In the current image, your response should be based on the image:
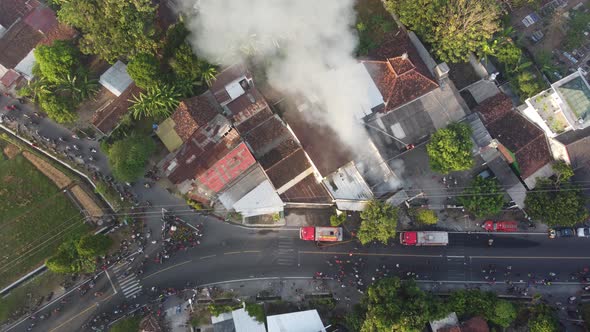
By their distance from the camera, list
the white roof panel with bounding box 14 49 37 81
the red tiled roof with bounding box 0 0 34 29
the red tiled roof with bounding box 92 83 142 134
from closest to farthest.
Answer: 1. the red tiled roof with bounding box 92 83 142 134
2. the white roof panel with bounding box 14 49 37 81
3. the red tiled roof with bounding box 0 0 34 29

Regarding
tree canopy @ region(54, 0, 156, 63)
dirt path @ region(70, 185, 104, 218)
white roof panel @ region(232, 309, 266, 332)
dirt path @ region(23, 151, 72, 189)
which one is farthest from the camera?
dirt path @ region(23, 151, 72, 189)

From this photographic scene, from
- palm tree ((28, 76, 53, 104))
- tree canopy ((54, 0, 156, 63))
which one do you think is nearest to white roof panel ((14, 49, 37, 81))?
palm tree ((28, 76, 53, 104))

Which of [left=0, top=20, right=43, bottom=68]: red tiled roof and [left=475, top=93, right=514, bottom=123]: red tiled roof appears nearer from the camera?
[left=475, top=93, right=514, bottom=123]: red tiled roof

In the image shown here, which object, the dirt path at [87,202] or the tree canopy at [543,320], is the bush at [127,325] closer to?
the dirt path at [87,202]

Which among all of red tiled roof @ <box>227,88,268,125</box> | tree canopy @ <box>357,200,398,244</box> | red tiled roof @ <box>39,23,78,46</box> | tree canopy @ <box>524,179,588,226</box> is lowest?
tree canopy @ <box>524,179,588,226</box>

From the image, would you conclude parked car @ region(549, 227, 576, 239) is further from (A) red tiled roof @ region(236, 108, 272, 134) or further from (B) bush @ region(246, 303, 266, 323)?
(A) red tiled roof @ region(236, 108, 272, 134)

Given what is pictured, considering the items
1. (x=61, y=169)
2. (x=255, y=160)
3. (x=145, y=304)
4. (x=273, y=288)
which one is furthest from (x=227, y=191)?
(x=61, y=169)

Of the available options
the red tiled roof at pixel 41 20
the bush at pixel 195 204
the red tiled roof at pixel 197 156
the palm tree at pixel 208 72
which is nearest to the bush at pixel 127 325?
the bush at pixel 195 204
